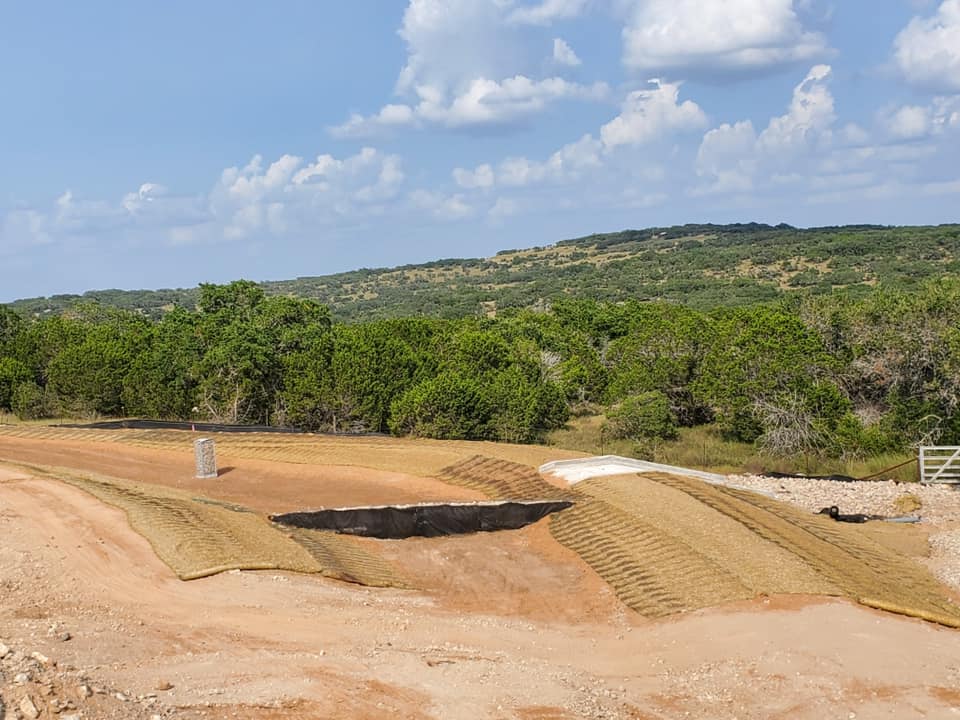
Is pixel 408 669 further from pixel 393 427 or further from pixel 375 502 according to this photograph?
pixel 393 427

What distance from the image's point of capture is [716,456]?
36.0m

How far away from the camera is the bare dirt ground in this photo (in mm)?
11312

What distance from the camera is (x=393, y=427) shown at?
3762 cm

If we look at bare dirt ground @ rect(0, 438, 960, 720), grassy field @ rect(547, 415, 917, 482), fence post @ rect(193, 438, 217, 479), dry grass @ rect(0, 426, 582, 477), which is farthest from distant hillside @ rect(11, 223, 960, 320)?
bare dirt ground @ rect(0, 438, 960, 720)

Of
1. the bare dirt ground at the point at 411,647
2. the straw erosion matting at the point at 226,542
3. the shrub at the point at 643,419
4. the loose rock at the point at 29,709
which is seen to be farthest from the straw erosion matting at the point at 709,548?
the shrub at the point at 643,419

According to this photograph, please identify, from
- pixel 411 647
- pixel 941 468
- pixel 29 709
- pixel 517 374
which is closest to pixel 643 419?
pixel 517 374

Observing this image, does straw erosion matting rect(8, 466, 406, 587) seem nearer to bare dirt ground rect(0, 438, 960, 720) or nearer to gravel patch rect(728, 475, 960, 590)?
bare dirt ground rect(0, 438, 960, 720)

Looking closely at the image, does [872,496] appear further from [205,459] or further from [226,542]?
[205,459]

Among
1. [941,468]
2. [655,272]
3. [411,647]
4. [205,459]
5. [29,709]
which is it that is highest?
[655,272]

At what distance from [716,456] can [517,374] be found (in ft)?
29.9

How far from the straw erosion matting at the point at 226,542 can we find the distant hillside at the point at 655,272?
67.0 m

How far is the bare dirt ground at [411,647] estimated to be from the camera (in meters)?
11.3

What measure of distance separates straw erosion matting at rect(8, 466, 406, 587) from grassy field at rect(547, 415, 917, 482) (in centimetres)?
1632

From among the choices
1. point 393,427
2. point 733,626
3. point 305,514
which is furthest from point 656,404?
point 733,626
